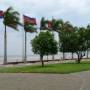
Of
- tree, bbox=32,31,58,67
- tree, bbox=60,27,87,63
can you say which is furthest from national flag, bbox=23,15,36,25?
tree, bbox=32,31,58,67

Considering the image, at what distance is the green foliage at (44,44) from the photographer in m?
48.9

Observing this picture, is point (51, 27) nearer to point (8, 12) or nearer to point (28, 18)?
point (28, 18)

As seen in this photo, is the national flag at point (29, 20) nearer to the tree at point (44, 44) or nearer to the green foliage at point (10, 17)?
the green foliage at point (10, 17)

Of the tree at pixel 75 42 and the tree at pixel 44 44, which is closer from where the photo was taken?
the tree at pixel 44 44

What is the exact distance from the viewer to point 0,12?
5784 cm

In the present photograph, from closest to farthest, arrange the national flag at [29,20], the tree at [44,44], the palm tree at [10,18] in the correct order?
the tree at [44,44], the palm tree at [10,18], the national flag at [29,20]

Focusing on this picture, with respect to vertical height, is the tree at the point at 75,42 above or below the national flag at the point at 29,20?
below

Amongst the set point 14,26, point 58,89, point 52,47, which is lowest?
point 58,89

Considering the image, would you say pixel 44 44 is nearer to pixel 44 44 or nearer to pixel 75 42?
pixel 44 44

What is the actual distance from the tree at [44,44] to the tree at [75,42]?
49.8ft

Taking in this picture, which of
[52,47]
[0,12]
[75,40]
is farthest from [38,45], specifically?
[75,40]

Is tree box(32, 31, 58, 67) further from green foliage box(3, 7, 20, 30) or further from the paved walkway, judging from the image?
the paved walkway

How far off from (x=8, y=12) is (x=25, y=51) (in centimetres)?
1171

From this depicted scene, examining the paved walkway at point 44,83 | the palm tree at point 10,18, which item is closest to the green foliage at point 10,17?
the palm tree at point 10,18
